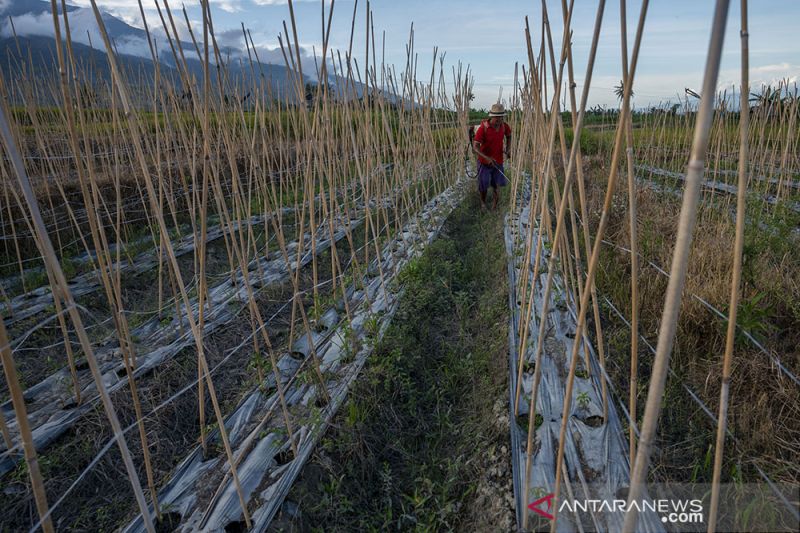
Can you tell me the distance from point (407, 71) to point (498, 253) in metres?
1.64

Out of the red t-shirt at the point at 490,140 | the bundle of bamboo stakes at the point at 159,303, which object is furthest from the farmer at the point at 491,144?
the bundle of bamboo stakes at the point at 159,303

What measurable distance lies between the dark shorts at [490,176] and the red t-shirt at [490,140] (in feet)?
0.29

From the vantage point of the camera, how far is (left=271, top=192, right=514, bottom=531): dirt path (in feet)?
5.01

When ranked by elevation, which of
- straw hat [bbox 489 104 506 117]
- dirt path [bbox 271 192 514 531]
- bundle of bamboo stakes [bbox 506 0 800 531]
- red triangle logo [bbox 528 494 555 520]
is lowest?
dirt path [bbox 271 192 514 531]

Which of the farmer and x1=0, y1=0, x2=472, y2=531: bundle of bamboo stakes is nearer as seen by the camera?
x1=0, y1=0, x2=472, y2=531: bundle of bamboo stakes

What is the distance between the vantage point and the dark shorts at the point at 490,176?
5195 mm

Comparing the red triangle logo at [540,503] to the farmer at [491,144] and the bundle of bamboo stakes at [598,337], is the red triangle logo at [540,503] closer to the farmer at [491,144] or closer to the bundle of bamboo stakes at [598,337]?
the bundle of bamboo stakes at [598,337]

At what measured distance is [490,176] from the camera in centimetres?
526

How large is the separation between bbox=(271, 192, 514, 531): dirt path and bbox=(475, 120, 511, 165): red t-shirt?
2.59 meters

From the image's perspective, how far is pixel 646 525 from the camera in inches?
47.8

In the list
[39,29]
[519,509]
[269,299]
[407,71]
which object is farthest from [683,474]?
[39,29]

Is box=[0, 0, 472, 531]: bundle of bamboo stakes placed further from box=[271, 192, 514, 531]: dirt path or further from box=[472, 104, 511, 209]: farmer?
box=[472, 104, 511, 209]: farmer

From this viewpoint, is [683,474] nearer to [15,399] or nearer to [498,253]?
[15,399]

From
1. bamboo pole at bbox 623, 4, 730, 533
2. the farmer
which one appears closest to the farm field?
bamboo pole at bbox 623, 4, 730, 533
